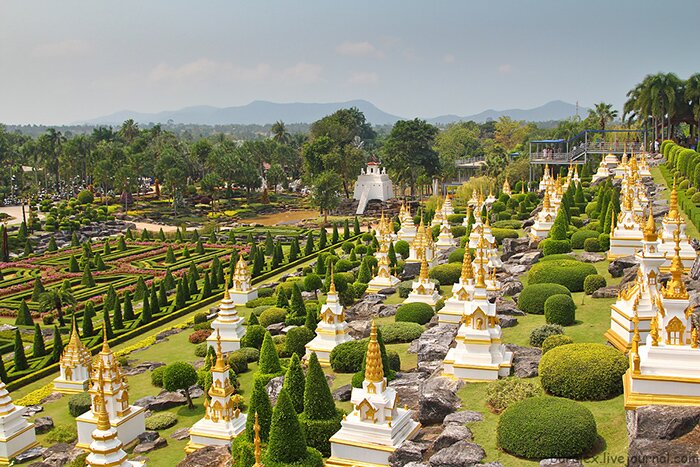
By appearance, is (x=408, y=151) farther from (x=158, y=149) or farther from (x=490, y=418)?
(x=490, y=418)

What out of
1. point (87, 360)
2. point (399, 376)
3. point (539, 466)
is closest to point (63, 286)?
point (87, 360)

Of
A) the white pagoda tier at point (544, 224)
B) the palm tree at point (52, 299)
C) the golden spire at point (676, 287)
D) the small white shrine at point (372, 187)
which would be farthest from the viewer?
the small white shrine at point (372, 187)

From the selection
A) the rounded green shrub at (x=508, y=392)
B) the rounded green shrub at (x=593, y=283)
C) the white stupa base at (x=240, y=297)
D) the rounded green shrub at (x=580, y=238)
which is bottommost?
the white stupa base at (x=240, y=297)

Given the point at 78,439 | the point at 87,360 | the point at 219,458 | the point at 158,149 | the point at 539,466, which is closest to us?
the point at 539,466

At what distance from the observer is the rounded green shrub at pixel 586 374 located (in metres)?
20.0

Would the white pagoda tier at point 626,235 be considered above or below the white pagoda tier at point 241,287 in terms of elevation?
above

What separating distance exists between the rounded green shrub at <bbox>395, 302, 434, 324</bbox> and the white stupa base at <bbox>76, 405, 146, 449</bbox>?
1371cm

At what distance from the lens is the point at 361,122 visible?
6663 inches

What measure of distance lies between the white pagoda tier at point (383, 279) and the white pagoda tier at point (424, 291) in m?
6.99

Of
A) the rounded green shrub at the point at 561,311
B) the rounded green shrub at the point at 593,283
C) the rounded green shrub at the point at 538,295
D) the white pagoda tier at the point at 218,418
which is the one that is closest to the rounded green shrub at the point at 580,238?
the rounded green shrub at the point at 593,283

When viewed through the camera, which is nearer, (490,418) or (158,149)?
(490,418)

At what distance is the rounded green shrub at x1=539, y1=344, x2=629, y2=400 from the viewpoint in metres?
20.0

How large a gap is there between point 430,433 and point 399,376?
5839mm

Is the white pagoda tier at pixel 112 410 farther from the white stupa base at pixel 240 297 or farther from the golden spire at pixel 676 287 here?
the white stupa base at pixel 240 297
